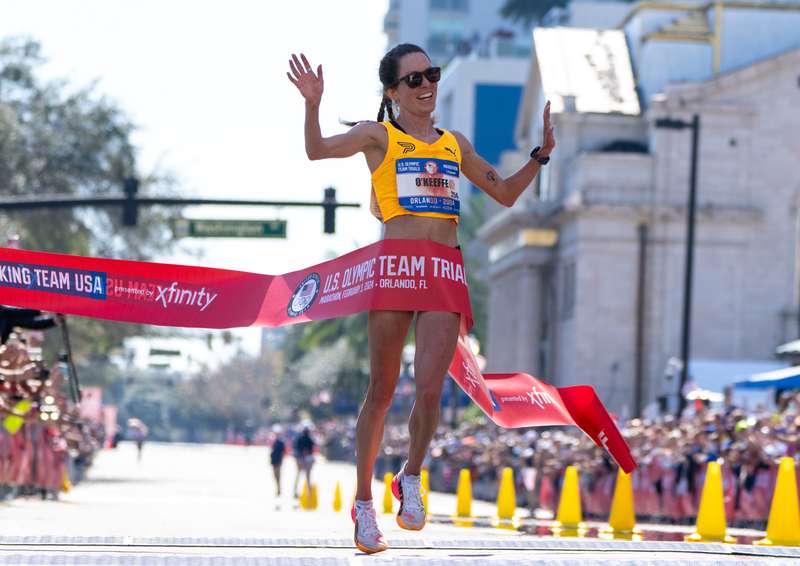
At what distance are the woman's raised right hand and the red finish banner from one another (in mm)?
789

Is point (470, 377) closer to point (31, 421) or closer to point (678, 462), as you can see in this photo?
point (31, 421)

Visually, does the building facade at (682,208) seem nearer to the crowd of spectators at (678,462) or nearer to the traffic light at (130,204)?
the crowd of spectators at (678,462)

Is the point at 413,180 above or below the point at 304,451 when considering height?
above

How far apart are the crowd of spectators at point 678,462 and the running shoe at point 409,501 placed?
13763 mm

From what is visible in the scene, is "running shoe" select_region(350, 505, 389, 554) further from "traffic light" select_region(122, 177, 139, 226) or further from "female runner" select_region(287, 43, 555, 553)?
"traffic light" select_region(122, 177, 139, 226)

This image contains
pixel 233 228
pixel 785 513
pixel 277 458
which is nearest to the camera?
pixel 785 513

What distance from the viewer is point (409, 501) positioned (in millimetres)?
8367

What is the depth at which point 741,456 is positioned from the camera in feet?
76.2

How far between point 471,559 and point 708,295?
172ft

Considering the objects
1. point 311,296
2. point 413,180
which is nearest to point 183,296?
point 311,296

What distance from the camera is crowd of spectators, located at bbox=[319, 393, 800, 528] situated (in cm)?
2289

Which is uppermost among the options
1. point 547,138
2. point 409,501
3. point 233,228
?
point 233,228

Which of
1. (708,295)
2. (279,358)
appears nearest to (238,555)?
(708,295)

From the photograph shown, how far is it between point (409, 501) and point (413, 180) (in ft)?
4.76
